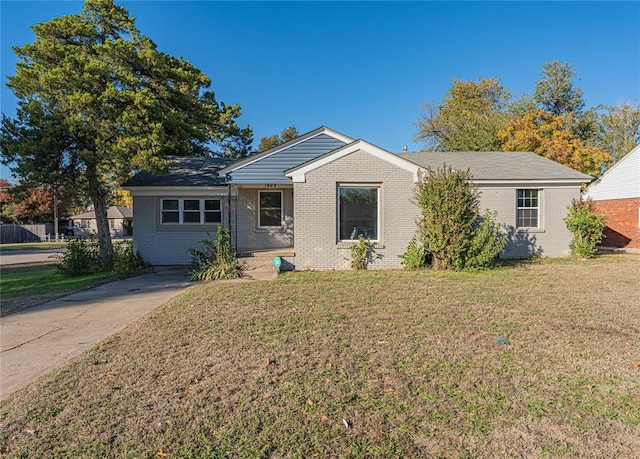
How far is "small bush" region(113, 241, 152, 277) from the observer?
39.0 feet

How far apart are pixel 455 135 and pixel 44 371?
104ft

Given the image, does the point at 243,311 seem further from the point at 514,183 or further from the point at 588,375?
the point at 514,183

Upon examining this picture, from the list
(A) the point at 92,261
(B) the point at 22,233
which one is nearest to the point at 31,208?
(B) the point at 22,233

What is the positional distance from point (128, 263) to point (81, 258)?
1.71m

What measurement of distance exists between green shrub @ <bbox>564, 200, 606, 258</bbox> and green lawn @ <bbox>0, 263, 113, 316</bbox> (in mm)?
15939

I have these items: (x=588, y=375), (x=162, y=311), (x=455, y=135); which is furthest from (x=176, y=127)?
(x=455, y=135)

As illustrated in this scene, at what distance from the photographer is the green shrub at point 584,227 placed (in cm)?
1302

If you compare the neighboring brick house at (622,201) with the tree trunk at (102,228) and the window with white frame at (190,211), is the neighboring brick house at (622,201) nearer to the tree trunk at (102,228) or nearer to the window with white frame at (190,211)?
the window with white frame at (190,211)

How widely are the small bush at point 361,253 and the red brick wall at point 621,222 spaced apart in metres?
12.6

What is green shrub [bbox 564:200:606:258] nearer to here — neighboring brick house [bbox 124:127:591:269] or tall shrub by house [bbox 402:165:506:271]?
neighboring brick house [bbox 124:127:591:269]

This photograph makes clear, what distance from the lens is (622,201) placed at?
18.0 meters

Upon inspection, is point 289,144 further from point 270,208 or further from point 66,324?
point 66,324

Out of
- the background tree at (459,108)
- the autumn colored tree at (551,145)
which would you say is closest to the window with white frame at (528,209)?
the autumn colored tree at (551,145)

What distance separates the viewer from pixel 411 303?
6.99m
